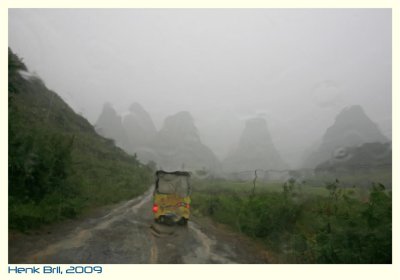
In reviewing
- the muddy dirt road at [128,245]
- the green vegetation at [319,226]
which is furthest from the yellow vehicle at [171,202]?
the green vegetation at [319,226]

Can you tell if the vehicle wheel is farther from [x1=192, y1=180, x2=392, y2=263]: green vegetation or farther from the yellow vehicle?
[x1=192, y1=180, x2=392, y2=263]: green vegetation

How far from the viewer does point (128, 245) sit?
1006cm

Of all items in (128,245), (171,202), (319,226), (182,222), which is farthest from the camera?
(182,222)

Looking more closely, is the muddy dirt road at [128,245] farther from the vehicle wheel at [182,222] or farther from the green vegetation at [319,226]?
A: the green vegetation at [319,226]

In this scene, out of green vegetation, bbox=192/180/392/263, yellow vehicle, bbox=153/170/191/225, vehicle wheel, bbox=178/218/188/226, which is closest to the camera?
green vegetation, bbox=192/180/392/263

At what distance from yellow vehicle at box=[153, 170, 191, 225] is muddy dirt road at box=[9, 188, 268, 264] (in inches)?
20.8

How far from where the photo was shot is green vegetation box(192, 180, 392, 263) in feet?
23.7

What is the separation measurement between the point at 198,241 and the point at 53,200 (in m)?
7.76

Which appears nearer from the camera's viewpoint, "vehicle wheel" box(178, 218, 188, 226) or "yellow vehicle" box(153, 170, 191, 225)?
"yellow vehicle" box(153, 170, 191, 225)

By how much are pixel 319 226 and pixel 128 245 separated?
6633mm

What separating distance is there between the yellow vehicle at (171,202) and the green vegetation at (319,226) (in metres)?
3.04

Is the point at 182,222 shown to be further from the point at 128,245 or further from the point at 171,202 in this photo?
the point at 128,245

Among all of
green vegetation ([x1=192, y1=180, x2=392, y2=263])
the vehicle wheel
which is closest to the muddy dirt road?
the vehicle wheel

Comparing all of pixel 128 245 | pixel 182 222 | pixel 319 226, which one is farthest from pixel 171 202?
pixel 319 226
